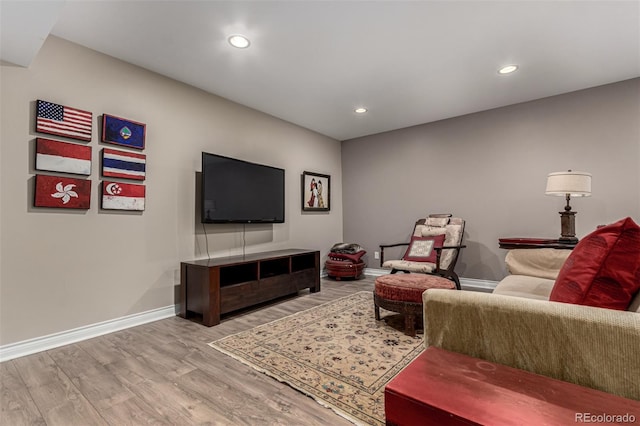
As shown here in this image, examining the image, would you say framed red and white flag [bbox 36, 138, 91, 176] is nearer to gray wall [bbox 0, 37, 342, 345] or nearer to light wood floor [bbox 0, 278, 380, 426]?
gray wall [bbox 0, 37, 342, 345]

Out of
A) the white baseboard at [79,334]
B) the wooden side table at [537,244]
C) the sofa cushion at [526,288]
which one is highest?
the wooden side table at [537,244]

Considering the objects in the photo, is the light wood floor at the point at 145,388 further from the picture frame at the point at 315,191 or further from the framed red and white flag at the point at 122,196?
the picture frame at the point at 315,191

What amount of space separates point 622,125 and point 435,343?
12.2 ft

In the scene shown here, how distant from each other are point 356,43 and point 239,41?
0.97m

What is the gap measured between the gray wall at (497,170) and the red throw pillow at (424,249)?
64 centimetres

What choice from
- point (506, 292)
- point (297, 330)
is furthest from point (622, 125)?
point (297, 330)

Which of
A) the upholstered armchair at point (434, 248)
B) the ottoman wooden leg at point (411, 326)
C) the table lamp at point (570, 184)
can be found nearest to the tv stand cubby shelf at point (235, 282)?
the upholstered armchair at point (434, 248)

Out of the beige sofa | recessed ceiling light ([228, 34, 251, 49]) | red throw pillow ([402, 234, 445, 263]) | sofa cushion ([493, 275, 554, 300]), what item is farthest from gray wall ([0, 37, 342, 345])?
sofa cushion ([493, 275, 554, 300])

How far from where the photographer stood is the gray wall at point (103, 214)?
214 centimetres

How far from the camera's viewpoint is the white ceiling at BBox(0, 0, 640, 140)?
2.06 m

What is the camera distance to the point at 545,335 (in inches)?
40.6

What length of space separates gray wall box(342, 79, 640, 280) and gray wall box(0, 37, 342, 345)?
2.16 m

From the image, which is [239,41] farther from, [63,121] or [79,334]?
[79,334]

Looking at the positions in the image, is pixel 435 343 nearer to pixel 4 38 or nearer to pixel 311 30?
pixel 311 30
